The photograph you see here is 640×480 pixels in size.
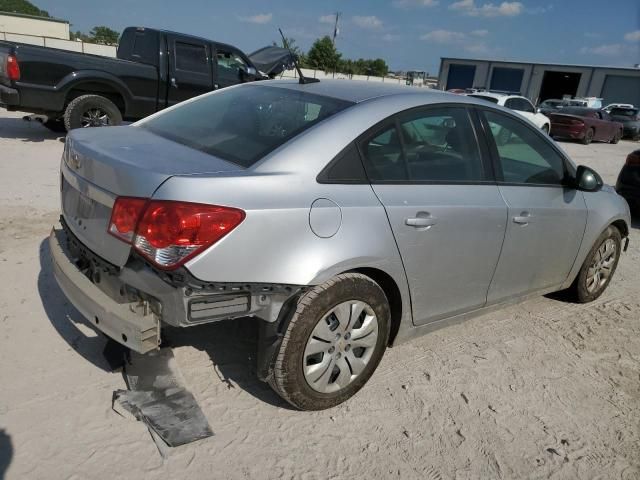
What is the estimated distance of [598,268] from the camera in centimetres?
454

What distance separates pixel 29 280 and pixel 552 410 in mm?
3649

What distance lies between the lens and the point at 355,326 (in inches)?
110

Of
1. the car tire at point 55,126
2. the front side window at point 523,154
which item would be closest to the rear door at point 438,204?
the front side window at point 523,154

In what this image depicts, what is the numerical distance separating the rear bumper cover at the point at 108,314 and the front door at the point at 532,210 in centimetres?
222

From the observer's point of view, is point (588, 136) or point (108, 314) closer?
point (108, 314)

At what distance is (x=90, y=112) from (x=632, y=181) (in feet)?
27.7

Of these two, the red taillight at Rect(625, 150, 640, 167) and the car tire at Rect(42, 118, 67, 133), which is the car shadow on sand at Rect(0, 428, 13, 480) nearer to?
the red taillight at Rect(625, 150, 640, 167)

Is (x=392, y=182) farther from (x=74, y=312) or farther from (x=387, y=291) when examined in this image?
(x=74, y=312)

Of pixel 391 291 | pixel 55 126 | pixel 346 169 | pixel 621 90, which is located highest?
pixel 621 90

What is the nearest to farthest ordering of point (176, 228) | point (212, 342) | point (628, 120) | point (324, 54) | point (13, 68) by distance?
point (176, 228), point (212, 342), point (13, 68), point (628, 120), point (324, 54)

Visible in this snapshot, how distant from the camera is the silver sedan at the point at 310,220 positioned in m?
2.28

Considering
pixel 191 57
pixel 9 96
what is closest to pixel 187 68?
pixel 191 57

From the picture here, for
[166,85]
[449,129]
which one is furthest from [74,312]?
[166,85]

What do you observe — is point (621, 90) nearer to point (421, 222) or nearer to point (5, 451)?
point (421, 222)
